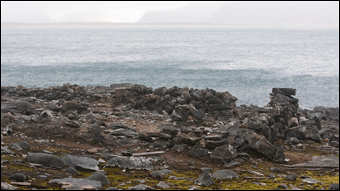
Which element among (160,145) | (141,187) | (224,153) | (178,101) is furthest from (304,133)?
(141,187)

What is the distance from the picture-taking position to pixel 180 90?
1948 centimetres

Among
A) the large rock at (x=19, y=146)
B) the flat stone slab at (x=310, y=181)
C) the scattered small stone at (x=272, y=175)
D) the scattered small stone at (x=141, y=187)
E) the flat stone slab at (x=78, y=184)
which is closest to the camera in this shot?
the flat stone slab at (x=78, y=184)

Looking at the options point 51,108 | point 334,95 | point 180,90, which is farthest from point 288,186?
point 334,95

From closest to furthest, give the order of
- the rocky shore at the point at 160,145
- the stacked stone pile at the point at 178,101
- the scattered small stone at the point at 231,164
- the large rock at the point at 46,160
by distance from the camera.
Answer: the rocky shore at the point at 160,145, the large rock at the point at 46,160, the scattered small stone at the point at 231,164, the stacked stone pile at the point at 178,101

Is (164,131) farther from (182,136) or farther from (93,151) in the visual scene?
(93,151)

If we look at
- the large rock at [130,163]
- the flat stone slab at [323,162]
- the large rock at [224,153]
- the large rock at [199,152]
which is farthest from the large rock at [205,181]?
the flat stone slab at [323,162]

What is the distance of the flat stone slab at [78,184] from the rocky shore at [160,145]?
20mm

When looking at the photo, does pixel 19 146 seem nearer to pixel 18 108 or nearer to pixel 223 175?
pixel 223 175

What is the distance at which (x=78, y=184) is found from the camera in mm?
6359

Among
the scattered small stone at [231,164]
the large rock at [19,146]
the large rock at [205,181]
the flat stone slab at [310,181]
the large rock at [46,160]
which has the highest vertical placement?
the large rock at [46,160]

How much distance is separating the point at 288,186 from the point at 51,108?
13.8 metres

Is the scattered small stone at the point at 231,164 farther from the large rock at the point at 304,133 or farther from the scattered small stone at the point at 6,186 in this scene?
the scattered small stone at the point at 6,186

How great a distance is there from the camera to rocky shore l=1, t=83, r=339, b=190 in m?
7.70

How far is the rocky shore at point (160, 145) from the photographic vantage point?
770 centimetres
